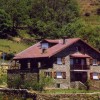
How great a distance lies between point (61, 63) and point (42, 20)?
51.2 m

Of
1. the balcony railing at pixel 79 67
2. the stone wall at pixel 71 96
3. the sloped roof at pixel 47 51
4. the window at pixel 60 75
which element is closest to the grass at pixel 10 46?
the sloped roof at pixel 47 51

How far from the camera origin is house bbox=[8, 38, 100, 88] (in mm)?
71875

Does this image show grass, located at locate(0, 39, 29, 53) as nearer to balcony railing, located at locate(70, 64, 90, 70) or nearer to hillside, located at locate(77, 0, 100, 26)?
balcony railing, located at locate(70, 64, 90, 70)

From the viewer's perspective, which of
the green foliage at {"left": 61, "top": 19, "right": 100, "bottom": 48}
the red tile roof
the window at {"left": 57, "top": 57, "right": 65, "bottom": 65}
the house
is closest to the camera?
the house

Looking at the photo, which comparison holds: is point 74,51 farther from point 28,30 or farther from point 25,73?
point 28,30

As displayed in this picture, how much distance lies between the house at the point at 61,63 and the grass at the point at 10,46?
24.3 metres

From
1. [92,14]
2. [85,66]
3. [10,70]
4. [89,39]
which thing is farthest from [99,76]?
[92,14]

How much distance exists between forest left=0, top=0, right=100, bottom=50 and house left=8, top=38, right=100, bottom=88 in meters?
24.4

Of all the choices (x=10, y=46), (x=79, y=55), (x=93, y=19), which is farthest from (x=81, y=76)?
(x=93, y=19)

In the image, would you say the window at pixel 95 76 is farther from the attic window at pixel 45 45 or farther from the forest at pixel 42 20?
the forest at pixel 42 20

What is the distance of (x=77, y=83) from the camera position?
232 feet

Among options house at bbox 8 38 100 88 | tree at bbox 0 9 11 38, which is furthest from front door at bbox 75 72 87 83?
tree at bbox 0 9 11 38

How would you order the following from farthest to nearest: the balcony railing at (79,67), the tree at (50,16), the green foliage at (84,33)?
the tree at (50,16), the green foliage at (84,33), the balcony railing at (79,67)

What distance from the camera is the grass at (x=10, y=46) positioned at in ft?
332
